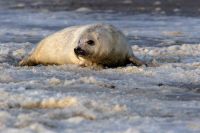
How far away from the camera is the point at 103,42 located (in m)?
7.23

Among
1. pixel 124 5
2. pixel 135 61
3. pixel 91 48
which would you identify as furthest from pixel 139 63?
pixel 124 5

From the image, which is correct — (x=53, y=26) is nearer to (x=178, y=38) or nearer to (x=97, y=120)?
(x=178, y=38)

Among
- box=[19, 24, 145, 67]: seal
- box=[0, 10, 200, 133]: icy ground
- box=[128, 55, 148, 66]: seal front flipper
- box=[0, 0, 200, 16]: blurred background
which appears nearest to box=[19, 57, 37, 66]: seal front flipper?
box=[19, 24, 145, 67]: seal

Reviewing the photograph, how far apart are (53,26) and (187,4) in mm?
7692

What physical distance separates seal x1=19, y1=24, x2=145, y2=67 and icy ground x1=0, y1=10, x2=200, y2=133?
246 mm

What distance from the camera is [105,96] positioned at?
16.5ft

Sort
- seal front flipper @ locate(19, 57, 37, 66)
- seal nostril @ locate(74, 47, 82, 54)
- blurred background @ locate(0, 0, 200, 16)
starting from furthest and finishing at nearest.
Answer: blurred background @ locate(0, 0, 200, 16), seal front flipper @ locate(19, 57, 37, 66), seal nostril @ locate(74, 47, 82, 54)

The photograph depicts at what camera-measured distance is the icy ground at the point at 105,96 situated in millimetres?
4066

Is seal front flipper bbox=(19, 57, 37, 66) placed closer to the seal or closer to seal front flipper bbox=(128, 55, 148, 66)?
the seal

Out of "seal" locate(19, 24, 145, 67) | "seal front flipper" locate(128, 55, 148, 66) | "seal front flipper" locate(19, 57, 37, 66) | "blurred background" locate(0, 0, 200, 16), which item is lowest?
"blurred background" locate(0, 0, 200, 16)

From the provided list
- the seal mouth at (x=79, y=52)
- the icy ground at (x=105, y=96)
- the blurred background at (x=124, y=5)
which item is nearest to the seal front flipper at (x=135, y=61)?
the icy ground at (x=105, y=96)

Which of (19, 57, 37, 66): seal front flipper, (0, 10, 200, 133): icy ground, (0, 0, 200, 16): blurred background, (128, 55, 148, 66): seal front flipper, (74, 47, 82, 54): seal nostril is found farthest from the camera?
(0, 0, 200, 16): blurred background

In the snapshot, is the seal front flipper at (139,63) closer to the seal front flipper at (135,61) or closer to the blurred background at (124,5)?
the seal front flipper at (135,61)

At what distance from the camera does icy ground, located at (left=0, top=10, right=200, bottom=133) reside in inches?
160
